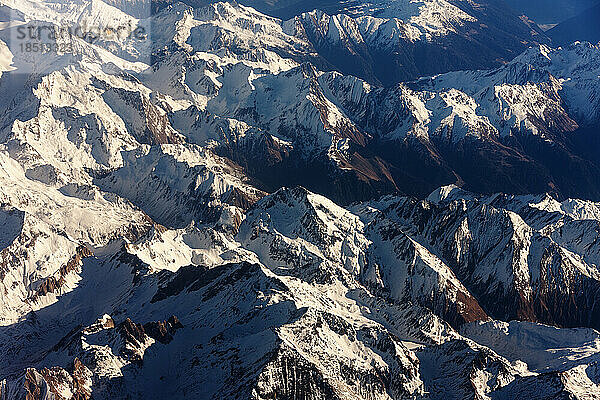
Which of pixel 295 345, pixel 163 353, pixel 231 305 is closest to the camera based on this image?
pixel 295 345

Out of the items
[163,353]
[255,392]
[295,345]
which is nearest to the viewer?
[255,392]

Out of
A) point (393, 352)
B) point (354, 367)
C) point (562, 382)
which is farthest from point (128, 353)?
point (562, 382)

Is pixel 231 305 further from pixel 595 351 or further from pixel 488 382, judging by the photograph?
pixel 595 351

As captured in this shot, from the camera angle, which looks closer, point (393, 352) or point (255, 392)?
point (255, 392)

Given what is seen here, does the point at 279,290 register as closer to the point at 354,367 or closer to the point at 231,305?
the point at 231,305

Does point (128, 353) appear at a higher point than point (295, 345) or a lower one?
lower

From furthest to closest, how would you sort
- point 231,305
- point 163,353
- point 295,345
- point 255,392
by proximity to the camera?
1. point 231,305
2. point 163,353
3. point 295,345
4. point 255,392

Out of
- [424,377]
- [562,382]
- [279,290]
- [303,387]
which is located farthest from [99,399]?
[562,382]

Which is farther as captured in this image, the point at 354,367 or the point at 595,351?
the point at 595,351

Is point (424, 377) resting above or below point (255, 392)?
below
